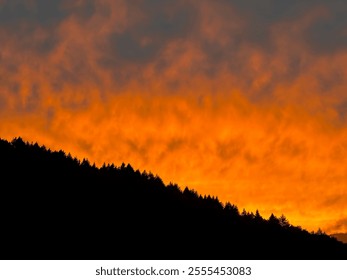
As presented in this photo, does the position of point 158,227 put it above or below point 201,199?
below

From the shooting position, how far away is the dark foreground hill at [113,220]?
9100cm

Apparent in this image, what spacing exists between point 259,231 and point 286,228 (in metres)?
28.2

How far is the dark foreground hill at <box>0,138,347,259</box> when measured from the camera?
91000 millimetres

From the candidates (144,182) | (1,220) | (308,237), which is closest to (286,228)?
(308,237)

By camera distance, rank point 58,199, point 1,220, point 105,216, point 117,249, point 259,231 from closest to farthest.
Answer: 1. point 1,220
2. point 117,249
3. point 58,199
4. point 105,216
5. point 259,231

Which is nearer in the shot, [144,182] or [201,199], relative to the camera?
[144,182]

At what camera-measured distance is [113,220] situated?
122 metres

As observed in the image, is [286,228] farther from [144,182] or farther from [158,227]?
[158,227]

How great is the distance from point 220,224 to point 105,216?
164 ft
